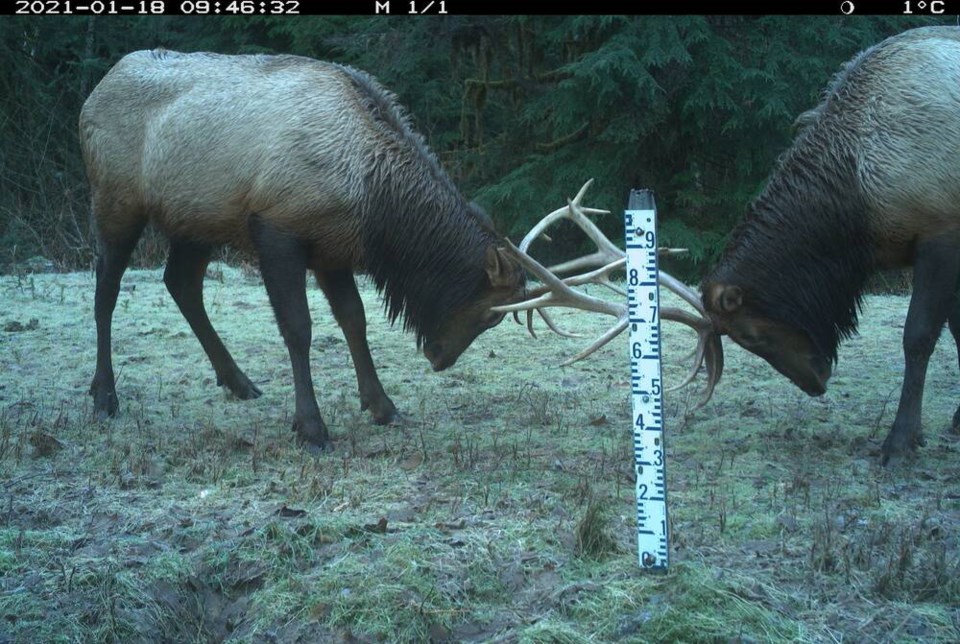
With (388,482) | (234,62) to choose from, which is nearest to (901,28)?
(234,62)

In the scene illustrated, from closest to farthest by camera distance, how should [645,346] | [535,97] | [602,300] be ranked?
1. [645,346]
2. [602,300]
3. [535,97]

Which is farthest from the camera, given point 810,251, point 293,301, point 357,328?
point 357,328

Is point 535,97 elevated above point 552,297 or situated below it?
above

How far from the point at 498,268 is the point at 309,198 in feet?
3.70

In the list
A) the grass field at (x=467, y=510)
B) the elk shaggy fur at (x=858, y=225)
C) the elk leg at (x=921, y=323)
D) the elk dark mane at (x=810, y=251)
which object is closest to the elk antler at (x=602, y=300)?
the elk shaggy fur at (x=858, y=225)

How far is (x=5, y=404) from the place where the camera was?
7.16 metres

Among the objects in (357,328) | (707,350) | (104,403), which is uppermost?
(707,350)

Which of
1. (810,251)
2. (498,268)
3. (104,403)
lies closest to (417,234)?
(498,268)

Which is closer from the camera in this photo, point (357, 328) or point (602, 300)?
point (602, 300)

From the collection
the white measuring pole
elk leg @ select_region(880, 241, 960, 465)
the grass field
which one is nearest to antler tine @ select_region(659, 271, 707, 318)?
the grass field

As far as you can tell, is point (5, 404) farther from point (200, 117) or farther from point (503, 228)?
point (503, 228)

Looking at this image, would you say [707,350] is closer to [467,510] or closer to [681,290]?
[681,290]

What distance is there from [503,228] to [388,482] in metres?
8.70

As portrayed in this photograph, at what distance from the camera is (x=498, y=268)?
6309 millimetres
